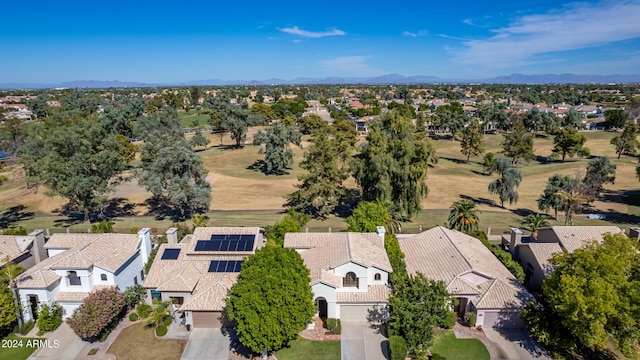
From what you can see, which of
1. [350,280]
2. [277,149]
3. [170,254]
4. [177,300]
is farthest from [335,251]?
[277,149]

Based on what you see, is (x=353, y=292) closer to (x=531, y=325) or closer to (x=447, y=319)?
(x=447, y=319)

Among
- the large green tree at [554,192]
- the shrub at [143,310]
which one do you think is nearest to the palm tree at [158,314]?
the shrub at [143,310]

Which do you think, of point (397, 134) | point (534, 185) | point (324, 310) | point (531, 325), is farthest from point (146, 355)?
point (534, 185)

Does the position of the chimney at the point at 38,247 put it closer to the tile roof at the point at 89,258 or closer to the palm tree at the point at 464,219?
the tile roof at the point at 89,258

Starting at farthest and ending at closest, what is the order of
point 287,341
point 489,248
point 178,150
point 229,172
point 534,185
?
1. point 229,172
2. point 534,185
3. point 178,150
4. point 489,248
5. point 287,341

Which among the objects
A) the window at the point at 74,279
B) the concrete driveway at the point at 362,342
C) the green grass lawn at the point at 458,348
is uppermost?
the window at the point at 74,279

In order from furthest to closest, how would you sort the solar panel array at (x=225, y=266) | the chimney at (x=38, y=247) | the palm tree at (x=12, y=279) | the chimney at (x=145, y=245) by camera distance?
the chimney at (x=38, y=247)
the chimney at (x=145, y=245)
the solar panel array at (x=225, y=266)
the palm tree at (x=12, y=279)
